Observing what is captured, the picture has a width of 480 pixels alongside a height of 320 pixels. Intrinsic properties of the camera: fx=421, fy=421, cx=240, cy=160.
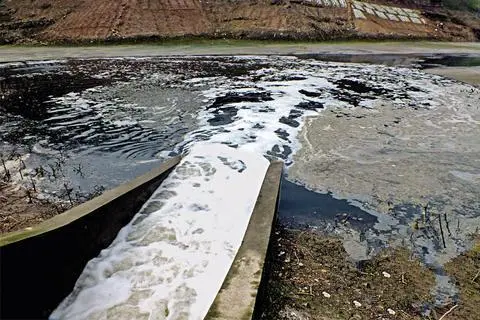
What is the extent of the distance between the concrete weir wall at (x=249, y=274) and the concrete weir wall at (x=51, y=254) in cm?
170

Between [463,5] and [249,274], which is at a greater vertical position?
[463,5]

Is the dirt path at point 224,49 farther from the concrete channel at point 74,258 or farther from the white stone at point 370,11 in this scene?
the concrete channel at point 74,258

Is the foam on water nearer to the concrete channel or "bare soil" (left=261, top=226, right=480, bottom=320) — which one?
the concrete channel

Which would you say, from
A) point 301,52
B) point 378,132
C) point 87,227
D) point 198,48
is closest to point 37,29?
point 198,48

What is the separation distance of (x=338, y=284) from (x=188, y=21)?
37375 mm

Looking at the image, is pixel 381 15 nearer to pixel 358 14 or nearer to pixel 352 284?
pixel 358 14

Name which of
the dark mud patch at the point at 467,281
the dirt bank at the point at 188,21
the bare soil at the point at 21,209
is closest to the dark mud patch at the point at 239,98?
the bare soil at the point at 21,209

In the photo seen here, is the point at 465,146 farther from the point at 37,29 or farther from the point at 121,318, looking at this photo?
the point at 37,29

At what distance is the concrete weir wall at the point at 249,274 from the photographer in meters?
3.79

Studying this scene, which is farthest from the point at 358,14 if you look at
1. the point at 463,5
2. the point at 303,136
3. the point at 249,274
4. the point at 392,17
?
the point at 249,274

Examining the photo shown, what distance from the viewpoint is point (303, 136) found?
34.5ft

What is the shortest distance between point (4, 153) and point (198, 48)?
26594mm

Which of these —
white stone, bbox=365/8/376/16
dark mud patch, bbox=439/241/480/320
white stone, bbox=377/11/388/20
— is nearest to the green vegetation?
white stone, bbox=377/11/388/20

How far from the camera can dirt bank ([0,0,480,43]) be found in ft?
117
